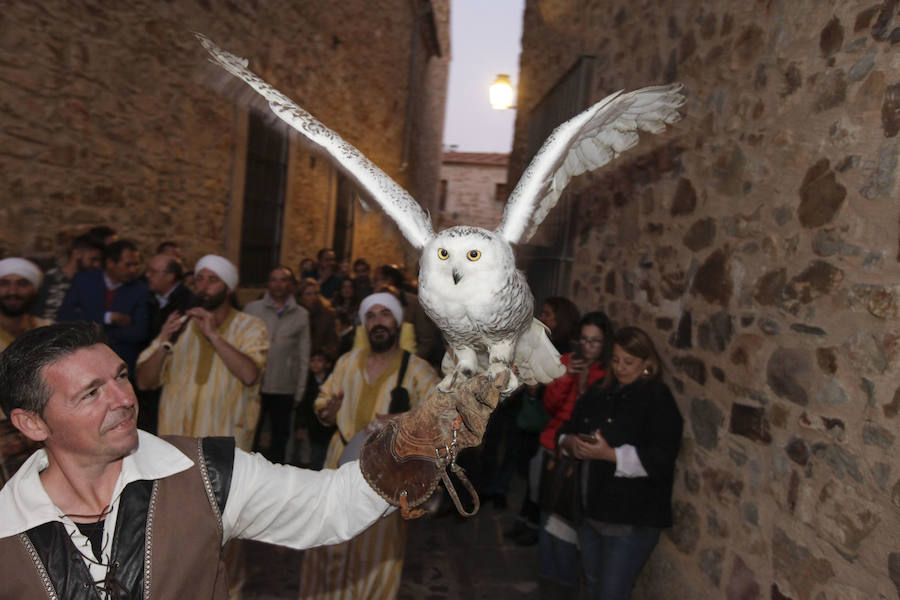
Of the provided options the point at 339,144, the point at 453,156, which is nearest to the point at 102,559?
the point at 339,144

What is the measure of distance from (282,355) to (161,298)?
0.93 metres

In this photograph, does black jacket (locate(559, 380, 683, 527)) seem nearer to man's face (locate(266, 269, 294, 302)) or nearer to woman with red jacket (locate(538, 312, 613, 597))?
woman with red jacket (locate(538, 312, 613, 597))

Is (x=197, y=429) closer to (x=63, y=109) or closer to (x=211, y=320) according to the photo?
(x=211, y=320)

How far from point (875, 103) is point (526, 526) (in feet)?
11.1

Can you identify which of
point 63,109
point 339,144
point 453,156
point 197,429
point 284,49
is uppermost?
point 453,156

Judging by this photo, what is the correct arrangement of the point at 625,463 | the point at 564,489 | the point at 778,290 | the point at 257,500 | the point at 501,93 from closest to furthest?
the point at 257,500, the point at 778,290, the point at 625,463, the point at 564,489, the point at 501,93

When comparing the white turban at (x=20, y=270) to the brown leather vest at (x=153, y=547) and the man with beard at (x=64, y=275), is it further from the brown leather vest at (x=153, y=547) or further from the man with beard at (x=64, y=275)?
the brown leather vest at (x=153, y=547)

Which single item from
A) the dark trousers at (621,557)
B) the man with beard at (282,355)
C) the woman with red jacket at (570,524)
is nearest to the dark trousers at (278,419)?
the man with beard at (282,355)

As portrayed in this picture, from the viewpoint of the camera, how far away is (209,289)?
3.02 m

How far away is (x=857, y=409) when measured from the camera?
69.6 inches

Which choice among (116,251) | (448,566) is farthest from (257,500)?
(116,251)

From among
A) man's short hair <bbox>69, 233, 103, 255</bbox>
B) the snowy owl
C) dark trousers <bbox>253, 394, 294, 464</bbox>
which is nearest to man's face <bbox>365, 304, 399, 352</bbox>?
the snowy owl

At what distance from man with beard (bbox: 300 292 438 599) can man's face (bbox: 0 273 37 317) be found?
1559 millimetres

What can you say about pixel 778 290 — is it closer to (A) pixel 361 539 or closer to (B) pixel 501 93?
(A) pixel 361 539
